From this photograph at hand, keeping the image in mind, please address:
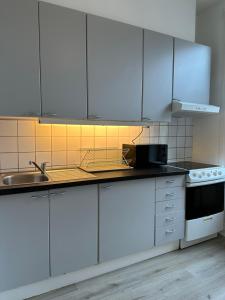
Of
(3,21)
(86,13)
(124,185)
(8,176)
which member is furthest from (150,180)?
(3,21)

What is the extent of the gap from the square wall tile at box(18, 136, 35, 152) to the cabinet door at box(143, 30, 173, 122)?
1.10 meters

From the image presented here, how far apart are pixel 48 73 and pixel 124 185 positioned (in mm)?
1112

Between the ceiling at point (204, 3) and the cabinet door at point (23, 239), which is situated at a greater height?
the ceiling at point (204, 3)

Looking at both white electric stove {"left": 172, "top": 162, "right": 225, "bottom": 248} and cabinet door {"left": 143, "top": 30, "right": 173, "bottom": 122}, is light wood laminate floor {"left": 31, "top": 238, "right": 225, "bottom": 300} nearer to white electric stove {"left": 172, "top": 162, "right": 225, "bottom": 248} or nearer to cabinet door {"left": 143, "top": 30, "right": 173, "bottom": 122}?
white electric stove {"left": 172, "top": 162, "right": 225, "bottom": 248}

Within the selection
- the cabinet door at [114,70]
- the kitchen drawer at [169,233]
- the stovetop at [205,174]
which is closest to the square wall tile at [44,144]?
the cabinet door at [114,70]

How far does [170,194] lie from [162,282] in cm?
77

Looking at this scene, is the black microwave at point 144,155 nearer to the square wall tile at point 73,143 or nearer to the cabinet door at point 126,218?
the cabinet door at point 126,218

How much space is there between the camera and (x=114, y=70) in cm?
206

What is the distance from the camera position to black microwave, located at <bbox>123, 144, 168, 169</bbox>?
2.39 meters

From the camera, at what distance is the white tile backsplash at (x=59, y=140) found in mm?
1980

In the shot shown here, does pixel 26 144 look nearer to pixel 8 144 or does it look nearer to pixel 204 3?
pixel 8 144

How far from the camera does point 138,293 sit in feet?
5.91

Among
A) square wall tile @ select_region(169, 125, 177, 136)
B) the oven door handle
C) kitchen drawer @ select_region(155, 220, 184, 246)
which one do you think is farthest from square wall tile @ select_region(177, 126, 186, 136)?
kitchen drawer @ select_region(155, 220, 184, 246)

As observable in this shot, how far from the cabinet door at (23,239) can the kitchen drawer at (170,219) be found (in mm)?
1077
